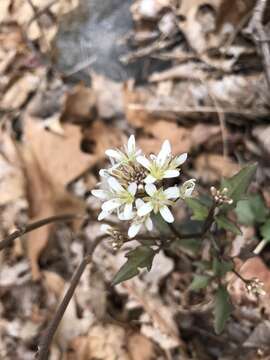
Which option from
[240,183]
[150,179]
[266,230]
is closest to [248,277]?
[266,230]

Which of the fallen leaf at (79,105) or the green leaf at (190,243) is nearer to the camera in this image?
the green leaf at (190,243)

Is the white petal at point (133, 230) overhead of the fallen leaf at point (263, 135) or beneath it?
overhead

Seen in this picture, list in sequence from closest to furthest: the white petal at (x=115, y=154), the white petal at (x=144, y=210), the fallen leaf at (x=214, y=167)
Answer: the white petal at (x=144, y=210), the white petal at (x=115, y=154), the fallen leaf at (x=214, y=167)

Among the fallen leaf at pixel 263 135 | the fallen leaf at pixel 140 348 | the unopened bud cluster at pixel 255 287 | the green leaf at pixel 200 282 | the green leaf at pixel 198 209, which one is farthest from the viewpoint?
the fallen leaf at pixel 263 135

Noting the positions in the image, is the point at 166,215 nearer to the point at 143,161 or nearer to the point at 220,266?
the point at 143,161

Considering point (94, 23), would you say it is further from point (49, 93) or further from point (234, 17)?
point (234, 17)

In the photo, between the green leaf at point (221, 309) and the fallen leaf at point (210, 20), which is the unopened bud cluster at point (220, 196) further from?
the fallen leaf at point (210, 20)

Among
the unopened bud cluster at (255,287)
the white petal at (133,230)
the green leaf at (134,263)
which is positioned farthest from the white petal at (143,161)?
the unopened bud cluster at (255,287)

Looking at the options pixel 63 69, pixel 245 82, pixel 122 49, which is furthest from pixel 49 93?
pixel 245 82
